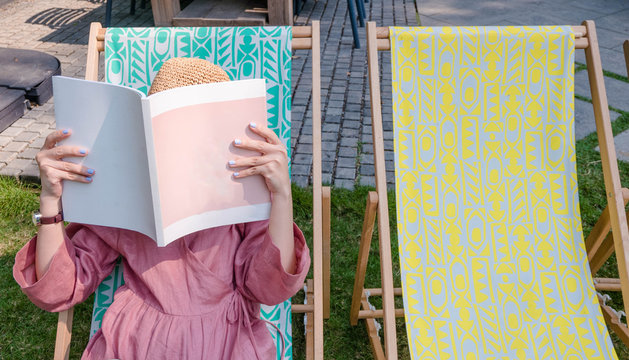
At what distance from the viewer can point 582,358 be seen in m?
1.79

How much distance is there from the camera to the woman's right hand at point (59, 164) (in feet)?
4.39

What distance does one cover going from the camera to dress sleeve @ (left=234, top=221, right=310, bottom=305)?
1.48 m

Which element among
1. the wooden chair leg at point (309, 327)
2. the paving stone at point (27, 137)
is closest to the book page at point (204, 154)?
the wooden chair leg at point (309, 327)

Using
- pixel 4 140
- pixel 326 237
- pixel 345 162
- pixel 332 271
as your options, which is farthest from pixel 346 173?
pixel 4 140

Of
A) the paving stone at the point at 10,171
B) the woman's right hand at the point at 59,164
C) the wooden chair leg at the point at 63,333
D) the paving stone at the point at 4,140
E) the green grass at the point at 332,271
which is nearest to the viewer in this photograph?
the woman's right hand at the point at 59,164

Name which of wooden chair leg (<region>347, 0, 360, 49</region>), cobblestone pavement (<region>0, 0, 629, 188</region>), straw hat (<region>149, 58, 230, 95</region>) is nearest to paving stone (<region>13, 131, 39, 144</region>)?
cobblestone pavement (<region>0, 0, 629, 188</region>)

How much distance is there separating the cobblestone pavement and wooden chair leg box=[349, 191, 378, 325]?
111cm

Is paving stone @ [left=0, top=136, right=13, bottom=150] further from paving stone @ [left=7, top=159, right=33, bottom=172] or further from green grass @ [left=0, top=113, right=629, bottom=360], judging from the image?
green grass @ [left=0, top=113, right=629, bottom=360]

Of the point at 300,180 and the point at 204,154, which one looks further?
the point at 300,180

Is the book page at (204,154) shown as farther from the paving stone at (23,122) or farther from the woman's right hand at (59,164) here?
the paving stone at (23,122)

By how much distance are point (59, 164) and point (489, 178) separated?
150 cm

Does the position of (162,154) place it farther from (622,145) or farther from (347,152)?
(622,145)

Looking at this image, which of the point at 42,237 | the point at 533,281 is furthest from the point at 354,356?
the point at 42,237

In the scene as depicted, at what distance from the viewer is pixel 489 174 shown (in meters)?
2.03
